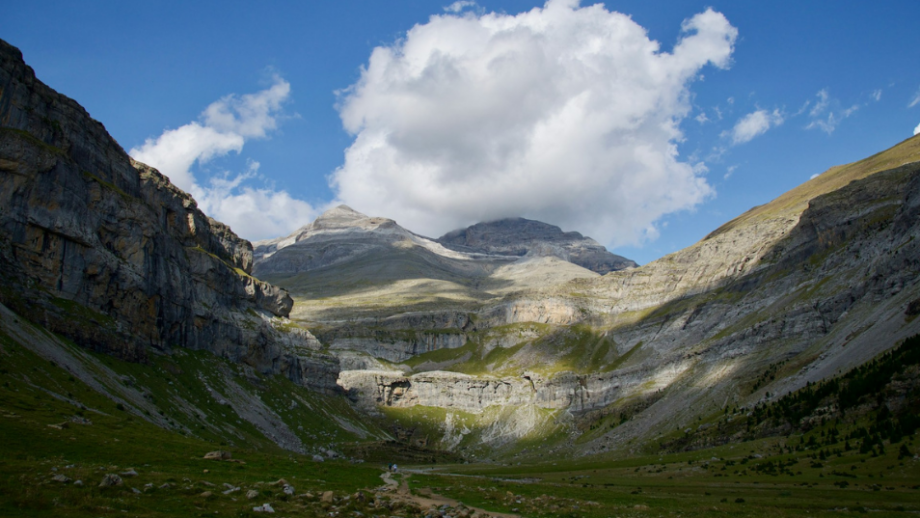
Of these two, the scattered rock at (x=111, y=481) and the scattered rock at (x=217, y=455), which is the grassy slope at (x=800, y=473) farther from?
the scattered rock at (x=111, y=481)

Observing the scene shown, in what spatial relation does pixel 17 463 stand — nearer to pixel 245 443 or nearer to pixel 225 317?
pixel 245 443

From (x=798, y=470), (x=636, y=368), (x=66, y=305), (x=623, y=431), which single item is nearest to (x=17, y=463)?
(x=798, y=470)

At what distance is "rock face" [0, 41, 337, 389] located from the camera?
85.1 m

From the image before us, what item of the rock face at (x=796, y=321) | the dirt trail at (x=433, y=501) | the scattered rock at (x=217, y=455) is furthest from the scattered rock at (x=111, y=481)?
the rock face at (x=796, y=321)

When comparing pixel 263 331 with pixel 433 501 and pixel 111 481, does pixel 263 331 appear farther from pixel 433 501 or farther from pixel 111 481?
pixel 111 481

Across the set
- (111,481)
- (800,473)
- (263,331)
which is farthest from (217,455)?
(263,331)

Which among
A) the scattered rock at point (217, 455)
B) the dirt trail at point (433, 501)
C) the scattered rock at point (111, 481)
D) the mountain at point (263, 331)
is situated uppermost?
the mountain at point (263, 331)

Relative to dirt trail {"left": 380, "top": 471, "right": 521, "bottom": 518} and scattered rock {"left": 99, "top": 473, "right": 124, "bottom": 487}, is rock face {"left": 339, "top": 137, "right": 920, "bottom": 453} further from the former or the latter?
scattered rock {"left": 99, "top": 473, "right": 124, "bottom": 487}

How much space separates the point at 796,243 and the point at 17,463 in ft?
697

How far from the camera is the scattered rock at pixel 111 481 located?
24.7 meters

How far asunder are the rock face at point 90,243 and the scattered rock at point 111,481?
69790 mm

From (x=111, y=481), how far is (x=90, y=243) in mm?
87298

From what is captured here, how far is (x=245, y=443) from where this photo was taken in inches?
4117

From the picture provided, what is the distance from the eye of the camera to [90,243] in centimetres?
9569
